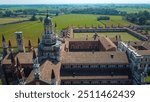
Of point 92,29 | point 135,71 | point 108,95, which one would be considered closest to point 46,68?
point 135,71

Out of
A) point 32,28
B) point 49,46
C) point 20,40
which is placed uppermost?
point 49,46

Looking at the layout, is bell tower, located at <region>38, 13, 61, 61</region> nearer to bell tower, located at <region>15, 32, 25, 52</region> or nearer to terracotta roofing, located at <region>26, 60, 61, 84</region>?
terracotta roofing, located at <region>26, 60, 61, 84</region>

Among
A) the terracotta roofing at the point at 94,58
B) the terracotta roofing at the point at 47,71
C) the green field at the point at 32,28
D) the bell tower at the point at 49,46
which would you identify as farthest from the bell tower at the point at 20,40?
the green field at the point at 32,28

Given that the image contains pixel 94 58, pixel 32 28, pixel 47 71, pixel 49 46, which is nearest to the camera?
pixel 47 71

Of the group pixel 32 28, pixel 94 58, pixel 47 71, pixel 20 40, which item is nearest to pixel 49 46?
pixel 47 71

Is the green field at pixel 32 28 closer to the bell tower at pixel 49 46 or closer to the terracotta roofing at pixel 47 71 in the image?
the bell tower at pixel 49 46

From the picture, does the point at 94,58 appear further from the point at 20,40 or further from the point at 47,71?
the point at 20,40

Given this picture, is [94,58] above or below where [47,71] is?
above

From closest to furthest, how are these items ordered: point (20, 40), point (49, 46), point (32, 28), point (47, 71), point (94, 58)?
point (47, 71), point (49, 46), point (94, 58), point (20, 40), point (32, 28)
